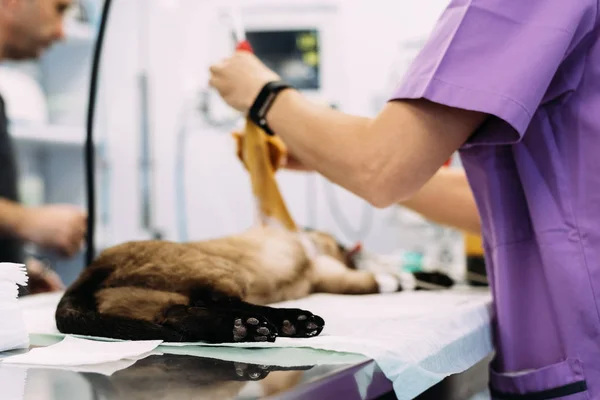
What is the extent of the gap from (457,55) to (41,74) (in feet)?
8.23

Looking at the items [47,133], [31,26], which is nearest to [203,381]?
[31,26]

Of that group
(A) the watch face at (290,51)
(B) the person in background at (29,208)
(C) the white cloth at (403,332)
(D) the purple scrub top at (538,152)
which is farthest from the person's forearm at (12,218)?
(A) the watch face at (290,51)

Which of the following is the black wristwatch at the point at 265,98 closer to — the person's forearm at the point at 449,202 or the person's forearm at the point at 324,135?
the person's forearm at the point at 324,135

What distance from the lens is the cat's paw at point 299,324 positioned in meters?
0.76

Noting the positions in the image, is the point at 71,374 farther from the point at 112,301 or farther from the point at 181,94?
the point at 181,94

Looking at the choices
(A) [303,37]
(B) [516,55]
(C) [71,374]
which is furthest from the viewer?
(A) [303,37]

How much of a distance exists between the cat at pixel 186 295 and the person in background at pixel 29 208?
20.1 inches

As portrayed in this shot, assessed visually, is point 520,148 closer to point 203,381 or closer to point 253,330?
point 253,330

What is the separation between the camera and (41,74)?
2.87 metres

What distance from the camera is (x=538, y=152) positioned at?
0.86 m

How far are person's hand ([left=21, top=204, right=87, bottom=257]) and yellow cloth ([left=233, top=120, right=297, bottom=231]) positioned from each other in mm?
505

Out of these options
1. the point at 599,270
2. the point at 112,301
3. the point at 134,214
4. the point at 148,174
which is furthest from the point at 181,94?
the point at 599,270

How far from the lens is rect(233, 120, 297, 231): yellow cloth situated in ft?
4.04

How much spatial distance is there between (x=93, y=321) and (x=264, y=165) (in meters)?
0.55
